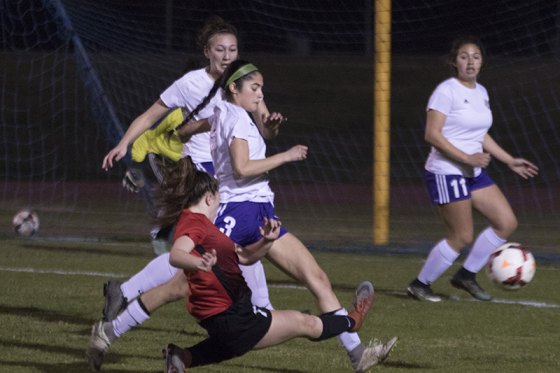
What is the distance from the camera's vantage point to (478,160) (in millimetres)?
8547

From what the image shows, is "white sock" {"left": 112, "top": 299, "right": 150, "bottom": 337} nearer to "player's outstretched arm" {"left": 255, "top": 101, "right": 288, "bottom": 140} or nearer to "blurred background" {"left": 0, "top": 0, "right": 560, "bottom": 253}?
"player's outstretched arm" {"left": 255, "top": 101, "right": 288, "bottom": 140}

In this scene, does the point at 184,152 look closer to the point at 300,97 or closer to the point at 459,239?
the point at 459,239

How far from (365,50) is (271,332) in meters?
13.8

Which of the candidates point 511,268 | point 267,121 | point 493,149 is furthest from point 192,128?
point 493,149

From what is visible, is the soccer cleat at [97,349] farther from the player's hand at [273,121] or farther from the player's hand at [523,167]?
the player's hand at [523,167]

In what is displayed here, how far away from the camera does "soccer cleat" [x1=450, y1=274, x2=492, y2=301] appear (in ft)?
29.6

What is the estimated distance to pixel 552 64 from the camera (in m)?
20.5

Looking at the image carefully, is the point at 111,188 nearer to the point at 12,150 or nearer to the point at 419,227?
the point at 12,150

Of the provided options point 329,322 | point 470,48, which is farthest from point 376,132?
point 329,322

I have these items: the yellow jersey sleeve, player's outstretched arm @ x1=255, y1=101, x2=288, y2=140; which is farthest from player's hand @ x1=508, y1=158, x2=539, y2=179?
player's outstretched arm @ x1=255, y1=101, x2=288, y2=140

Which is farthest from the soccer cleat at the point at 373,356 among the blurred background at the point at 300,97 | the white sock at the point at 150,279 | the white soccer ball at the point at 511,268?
the blurred background at the point at 300,97

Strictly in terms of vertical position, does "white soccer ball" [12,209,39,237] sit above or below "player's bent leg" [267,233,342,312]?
below

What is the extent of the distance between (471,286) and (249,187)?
3019 mm

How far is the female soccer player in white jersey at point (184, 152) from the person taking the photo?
248 inches
